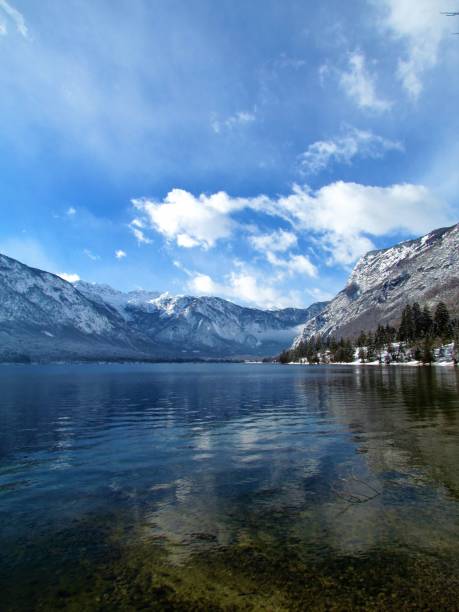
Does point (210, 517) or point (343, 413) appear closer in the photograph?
point (210, 517)

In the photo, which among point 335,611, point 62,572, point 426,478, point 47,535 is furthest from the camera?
point 426,478

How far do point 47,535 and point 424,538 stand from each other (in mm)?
15289

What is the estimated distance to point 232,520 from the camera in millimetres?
17812


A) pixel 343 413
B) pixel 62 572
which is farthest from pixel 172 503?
pixel 343 413

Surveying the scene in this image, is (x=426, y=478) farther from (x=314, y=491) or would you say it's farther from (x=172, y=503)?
(x=172, y=503)

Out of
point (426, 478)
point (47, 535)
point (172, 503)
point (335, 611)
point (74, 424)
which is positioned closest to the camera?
point (335, 611)

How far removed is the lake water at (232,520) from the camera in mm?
12266

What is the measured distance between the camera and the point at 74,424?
→ 46.5 m

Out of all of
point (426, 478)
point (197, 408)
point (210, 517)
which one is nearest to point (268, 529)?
point (210, 517)

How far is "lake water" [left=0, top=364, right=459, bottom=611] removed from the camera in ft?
40.2

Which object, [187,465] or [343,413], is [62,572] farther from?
[343,413]

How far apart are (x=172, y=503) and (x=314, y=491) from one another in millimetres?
7559

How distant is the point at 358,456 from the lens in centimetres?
2850

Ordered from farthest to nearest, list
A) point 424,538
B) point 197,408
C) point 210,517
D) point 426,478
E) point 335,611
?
point 197,408 → point 426,478 → point 210,517 → point 424,538 → point 335,611
